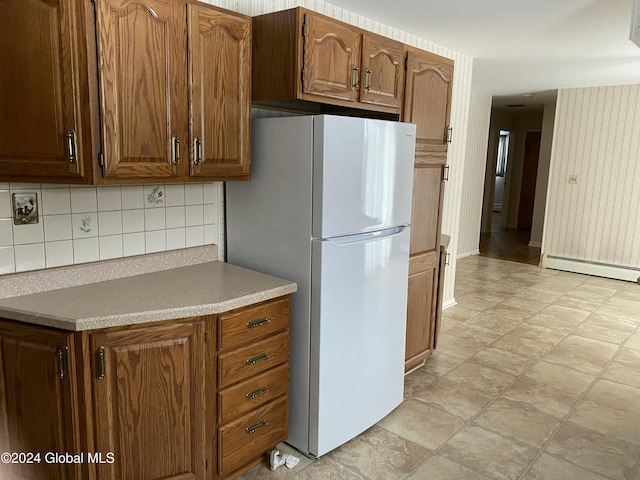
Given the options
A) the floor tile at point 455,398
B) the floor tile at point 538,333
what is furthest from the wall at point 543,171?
the floor tile at point 455,398

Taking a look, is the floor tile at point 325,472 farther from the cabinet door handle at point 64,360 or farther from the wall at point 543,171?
the wall at point 543,171

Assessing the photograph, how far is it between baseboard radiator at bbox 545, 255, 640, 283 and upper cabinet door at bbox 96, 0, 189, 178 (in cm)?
588

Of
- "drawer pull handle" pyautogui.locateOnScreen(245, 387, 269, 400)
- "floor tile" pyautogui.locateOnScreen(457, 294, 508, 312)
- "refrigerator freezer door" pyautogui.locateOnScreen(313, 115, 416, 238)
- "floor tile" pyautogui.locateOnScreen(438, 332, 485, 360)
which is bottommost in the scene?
"floor tile" pyautogui.locateOnScreen(438, 332, 485, 360)

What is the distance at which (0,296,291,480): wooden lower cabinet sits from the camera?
5.47 ft

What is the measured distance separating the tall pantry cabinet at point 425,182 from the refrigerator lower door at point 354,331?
0.43 metres

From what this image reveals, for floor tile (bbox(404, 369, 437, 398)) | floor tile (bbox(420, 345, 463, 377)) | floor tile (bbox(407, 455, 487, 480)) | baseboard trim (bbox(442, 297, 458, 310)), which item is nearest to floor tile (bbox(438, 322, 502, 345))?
floor tile (bbox(420, 345, 463, 377))

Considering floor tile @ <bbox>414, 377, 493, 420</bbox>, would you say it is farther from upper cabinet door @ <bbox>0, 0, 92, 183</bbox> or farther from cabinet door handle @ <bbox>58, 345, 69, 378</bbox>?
upper cabinet door @ <bbox>0, 0, 92, 183</bbox>

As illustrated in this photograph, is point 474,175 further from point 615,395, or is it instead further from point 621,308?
point 615,395

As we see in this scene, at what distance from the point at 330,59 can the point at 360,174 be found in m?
0.58

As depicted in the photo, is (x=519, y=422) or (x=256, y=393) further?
(x=519, y=422)

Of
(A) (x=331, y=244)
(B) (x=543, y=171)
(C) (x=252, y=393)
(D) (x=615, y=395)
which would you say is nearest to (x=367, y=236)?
(A) (x=331, y=244)

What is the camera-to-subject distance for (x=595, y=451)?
2445mm

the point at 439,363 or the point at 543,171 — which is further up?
the point at 543,171

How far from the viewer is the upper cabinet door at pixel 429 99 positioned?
9.06 ft
